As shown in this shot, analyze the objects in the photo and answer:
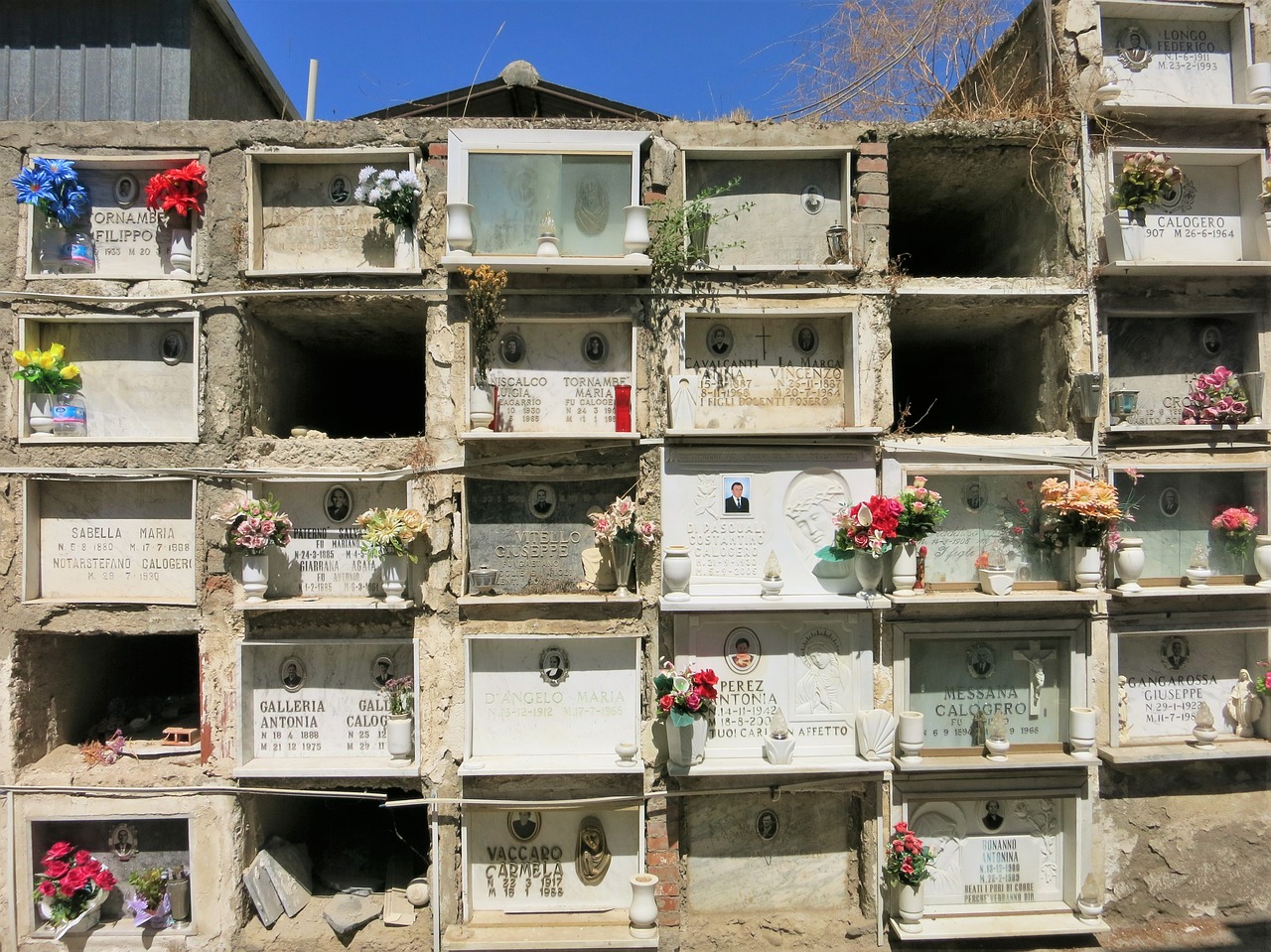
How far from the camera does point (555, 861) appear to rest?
5531 millimetres

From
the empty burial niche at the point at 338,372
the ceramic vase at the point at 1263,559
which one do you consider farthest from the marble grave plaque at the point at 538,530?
the ceramic vase at the point at 1263,559

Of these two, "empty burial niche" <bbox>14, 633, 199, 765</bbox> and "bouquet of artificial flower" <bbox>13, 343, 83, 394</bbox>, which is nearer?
"bouquet of artificial flower" <bbox>13, 343, 83, 394</bbox>

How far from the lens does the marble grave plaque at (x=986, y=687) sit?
18.4ft

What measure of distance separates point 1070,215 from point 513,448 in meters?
5.03

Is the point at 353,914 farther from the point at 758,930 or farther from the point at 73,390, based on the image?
the point at 73,390

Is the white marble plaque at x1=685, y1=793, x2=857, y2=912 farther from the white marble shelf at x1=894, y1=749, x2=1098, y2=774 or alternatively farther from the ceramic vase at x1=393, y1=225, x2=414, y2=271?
the ceramic vase at x1=393, y1=225, x2=414, y2=271

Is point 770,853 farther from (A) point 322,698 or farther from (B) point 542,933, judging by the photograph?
(A) point 322,698

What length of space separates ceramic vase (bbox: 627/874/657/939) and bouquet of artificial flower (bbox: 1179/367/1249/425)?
576cm

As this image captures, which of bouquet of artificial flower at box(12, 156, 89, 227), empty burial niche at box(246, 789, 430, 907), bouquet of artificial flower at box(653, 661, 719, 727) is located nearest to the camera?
bouquet of artificial flower at box(653, 661, 719, 727)

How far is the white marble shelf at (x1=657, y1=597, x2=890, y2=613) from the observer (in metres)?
5.28

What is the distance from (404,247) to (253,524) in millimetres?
2461

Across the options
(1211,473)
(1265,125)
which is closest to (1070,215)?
(1265,125)

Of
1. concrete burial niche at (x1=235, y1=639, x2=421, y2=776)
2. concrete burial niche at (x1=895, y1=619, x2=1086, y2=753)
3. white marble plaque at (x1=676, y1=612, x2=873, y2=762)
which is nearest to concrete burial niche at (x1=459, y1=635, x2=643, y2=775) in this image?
white marble plaque at (x1=676, y1=612, x2=873, y2=762)

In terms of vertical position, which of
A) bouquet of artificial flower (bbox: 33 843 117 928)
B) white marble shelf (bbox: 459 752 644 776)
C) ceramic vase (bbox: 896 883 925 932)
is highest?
white marble shelf (bbox: 459 752 644 776)
